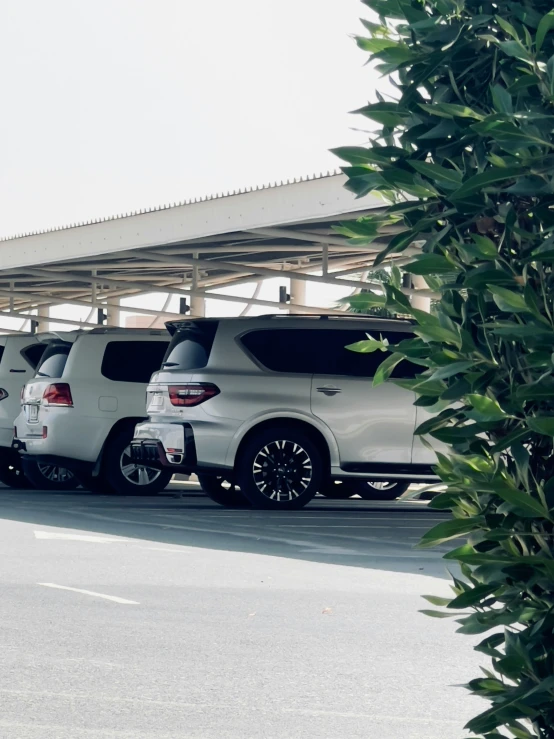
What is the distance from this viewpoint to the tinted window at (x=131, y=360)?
1803 cm

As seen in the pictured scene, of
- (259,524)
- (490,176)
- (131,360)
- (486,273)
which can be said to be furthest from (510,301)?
(131,360)

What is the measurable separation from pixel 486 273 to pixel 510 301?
123 mm

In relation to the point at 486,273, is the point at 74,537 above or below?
below

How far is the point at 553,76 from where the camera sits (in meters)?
2.34

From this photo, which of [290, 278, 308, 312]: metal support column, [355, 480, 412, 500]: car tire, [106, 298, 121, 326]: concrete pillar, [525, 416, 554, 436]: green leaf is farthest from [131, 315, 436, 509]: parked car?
[106, 298, 121, 326]: concrete pillar

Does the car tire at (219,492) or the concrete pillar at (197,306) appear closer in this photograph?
the car tire at (219,492)

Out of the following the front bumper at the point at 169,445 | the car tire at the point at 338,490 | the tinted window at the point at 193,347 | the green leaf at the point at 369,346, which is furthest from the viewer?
the car tire at the point at 338,490

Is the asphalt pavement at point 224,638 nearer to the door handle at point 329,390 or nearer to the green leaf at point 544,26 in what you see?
the green leaf at point 544,26

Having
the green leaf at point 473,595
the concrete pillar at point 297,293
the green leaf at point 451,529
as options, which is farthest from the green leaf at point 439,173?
the concrete pillar at point 297,293

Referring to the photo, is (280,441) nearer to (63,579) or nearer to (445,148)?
(63,579)

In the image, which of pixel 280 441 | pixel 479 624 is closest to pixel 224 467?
pixel 280 441

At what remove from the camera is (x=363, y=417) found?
15.6 metres

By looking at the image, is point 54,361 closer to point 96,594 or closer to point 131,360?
point 131,360

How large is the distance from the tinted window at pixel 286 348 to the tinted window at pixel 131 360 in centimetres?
271
